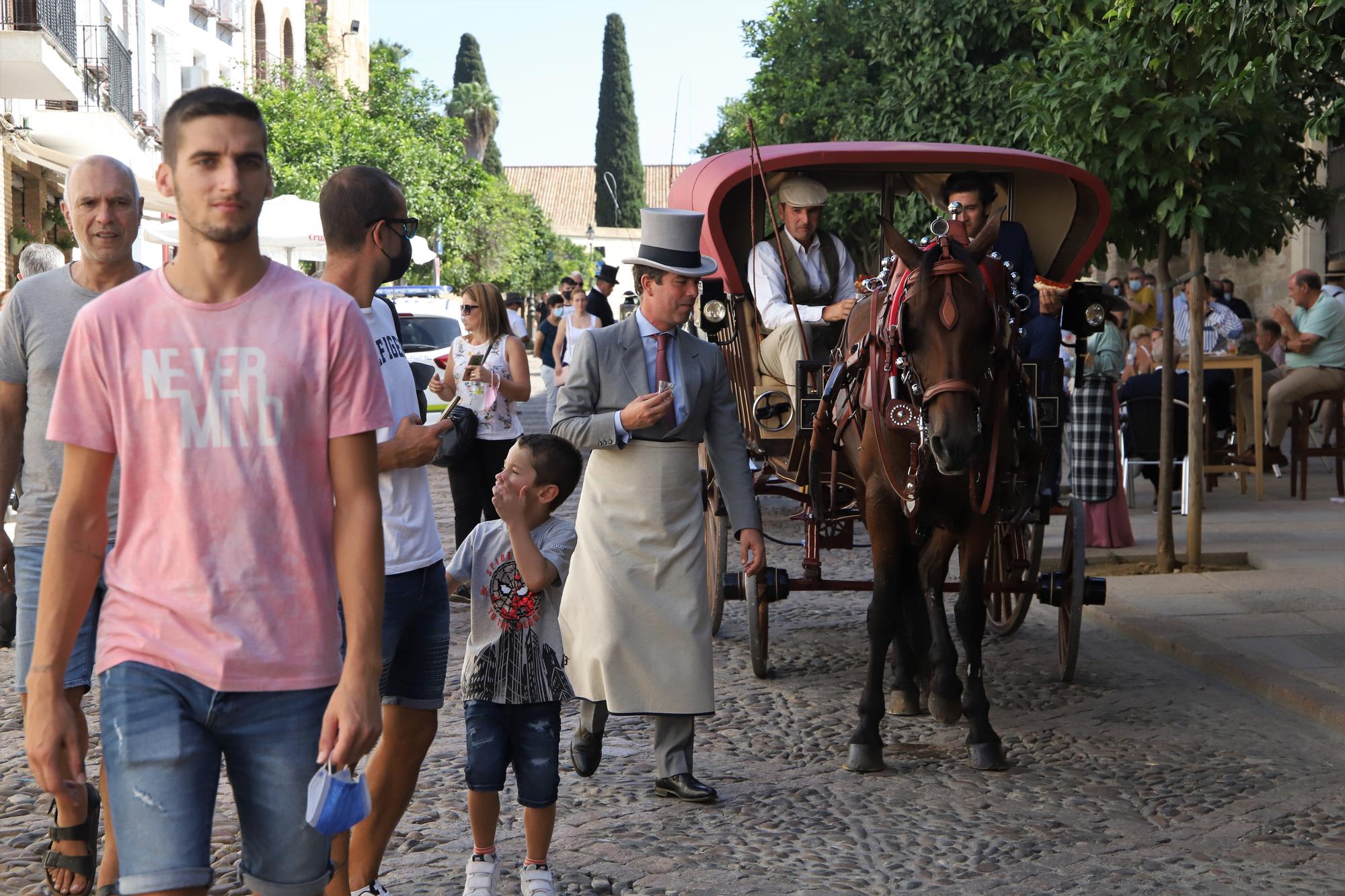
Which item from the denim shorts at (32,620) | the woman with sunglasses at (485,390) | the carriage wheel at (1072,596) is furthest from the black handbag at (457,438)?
the woman with sunglasses at (485,390)

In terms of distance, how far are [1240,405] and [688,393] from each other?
403 inches

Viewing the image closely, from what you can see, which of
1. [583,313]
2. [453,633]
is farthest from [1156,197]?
[583,313]

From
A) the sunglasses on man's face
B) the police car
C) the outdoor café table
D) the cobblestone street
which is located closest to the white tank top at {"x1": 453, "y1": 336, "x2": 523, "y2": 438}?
the cobblestone street

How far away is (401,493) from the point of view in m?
4.12

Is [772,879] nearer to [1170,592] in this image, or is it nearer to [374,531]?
[374,531]

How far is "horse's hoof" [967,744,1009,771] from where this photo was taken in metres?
6.00

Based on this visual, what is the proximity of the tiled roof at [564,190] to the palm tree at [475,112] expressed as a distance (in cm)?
1612

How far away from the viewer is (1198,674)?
7781 millimetres

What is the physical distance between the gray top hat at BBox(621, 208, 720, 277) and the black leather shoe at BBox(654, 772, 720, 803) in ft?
5.73

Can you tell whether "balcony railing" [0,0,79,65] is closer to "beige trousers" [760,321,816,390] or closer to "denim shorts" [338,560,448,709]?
"beige trousers" [760,321,816,390]

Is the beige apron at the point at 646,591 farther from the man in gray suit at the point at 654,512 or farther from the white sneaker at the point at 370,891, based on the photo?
the white sneaker at the point at 370,891

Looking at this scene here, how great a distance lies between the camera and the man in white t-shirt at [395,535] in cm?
404

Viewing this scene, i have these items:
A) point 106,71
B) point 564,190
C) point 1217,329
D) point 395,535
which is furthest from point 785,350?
point 564,190

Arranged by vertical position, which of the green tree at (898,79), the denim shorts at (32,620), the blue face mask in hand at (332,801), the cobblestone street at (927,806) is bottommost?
the cobblestone street at (927,806)
